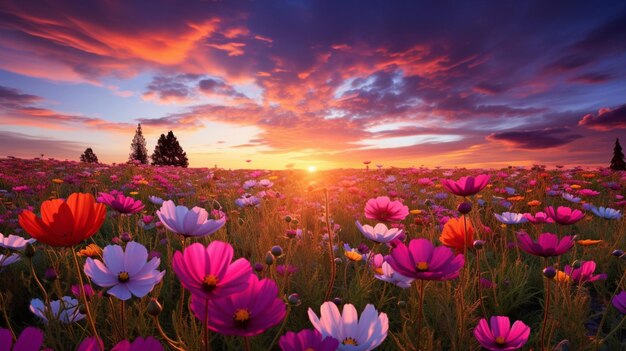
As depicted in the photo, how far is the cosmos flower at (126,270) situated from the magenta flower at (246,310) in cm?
44

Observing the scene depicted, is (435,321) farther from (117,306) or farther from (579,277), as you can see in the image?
(117,306)

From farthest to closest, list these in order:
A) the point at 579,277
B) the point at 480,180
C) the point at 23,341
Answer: the point at 579,277, the point at 480,180, the point at 23,341

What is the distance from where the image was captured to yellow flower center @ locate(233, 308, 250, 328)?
0.78m

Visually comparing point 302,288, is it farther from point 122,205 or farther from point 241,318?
point 241,318

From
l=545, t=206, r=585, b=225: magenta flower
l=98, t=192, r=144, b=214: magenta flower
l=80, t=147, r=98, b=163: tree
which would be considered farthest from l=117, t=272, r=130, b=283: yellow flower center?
l=80, t=147, r=98, b=163: tree

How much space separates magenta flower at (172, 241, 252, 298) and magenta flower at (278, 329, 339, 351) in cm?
14

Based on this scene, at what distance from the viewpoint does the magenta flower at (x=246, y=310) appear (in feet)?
2.42

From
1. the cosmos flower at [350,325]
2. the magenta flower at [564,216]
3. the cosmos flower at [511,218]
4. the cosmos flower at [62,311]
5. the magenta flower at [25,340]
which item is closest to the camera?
the magenta flower at [25,340]

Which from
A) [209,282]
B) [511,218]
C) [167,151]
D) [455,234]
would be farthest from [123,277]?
[167,151]

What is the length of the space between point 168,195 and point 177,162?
4121cm

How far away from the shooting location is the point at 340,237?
11.4 feet

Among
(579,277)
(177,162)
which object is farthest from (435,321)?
(177,162)

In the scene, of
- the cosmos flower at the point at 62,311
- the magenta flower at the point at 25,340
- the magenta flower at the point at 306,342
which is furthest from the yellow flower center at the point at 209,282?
the cosmos flower at the point at 62,311

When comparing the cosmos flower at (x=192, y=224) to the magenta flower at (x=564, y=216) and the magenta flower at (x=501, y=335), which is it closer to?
the magenta flower at (x=501, y=335)
